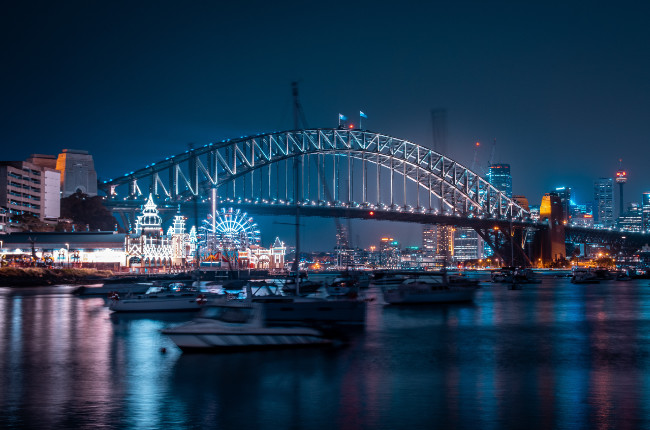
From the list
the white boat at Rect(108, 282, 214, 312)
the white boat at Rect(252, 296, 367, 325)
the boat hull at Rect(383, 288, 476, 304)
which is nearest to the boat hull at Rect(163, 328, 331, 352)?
the white boat at Rect(252, 296, 367, 325)

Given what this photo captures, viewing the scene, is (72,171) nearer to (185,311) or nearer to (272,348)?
(185,311)

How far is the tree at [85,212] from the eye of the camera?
420 feet

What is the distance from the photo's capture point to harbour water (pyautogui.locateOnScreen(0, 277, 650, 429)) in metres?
14.9

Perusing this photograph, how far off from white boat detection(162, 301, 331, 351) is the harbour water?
430mm

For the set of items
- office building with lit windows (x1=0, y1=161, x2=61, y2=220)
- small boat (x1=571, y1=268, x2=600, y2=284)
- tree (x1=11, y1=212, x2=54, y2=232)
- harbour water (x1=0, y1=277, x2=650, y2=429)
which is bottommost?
small boat (x1=571, y1=268, x2=600, y2=284)

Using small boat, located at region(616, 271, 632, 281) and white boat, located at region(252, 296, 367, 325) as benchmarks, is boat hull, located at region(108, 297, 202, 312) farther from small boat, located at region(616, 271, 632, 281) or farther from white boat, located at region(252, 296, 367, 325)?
small boat, located at region(616, 271, 632, 281)

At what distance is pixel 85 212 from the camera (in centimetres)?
12888

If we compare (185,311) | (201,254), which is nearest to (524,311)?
(185,311)

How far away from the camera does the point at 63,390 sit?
59.8ft

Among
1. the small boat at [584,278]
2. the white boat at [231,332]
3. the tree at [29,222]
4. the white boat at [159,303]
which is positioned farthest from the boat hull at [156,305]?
the tree at [29,222]

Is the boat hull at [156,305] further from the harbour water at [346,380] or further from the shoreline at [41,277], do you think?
the shoreline at [41,277]

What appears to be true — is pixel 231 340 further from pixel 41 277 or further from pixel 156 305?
pixel 41 277

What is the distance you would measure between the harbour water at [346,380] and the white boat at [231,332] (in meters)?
0.43

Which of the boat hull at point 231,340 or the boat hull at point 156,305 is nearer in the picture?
the boat hull at point 231,340
